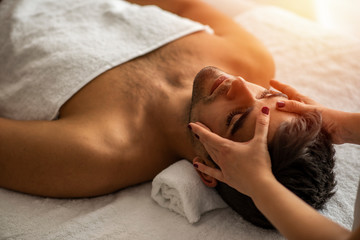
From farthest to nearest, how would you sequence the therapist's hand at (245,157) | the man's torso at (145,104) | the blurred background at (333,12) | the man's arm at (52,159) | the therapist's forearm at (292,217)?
the blurred background at (333,12) < the man's torso at (145,104) < the man's arm at (52,159) < the therapist's hand at (245,157) < the therapist's forearm at (292,217)

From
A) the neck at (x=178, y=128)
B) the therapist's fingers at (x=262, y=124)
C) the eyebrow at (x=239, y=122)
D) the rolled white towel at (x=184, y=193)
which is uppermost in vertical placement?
the therapist's fingers at (x=262, y=124)

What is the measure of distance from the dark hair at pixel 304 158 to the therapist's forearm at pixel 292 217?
116 millimetres

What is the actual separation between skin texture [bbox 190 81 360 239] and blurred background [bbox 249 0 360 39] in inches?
51.9

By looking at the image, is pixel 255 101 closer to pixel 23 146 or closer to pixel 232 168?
pixel 232 168

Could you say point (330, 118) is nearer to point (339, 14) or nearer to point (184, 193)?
point (184, 193)

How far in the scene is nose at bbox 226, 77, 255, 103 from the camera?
1126 millimetres

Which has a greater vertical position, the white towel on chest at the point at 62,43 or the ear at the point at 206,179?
the white towel on chest at the point at 62,43

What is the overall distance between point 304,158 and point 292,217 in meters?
0.22

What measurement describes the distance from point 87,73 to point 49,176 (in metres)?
0.42

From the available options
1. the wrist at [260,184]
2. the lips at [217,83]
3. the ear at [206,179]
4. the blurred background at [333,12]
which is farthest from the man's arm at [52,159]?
the blurred background at [333,12]

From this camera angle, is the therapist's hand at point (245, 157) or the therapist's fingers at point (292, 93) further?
the therapist's fingers at point (292, 93)

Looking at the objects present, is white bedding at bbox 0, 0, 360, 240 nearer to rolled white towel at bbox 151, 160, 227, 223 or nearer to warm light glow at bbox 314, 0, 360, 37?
rolled white towel at bbox 151, 160, 227, 223

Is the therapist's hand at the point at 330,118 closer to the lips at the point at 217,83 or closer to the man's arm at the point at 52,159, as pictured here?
the lips at the point at 217,83

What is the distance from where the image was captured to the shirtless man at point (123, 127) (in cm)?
117
